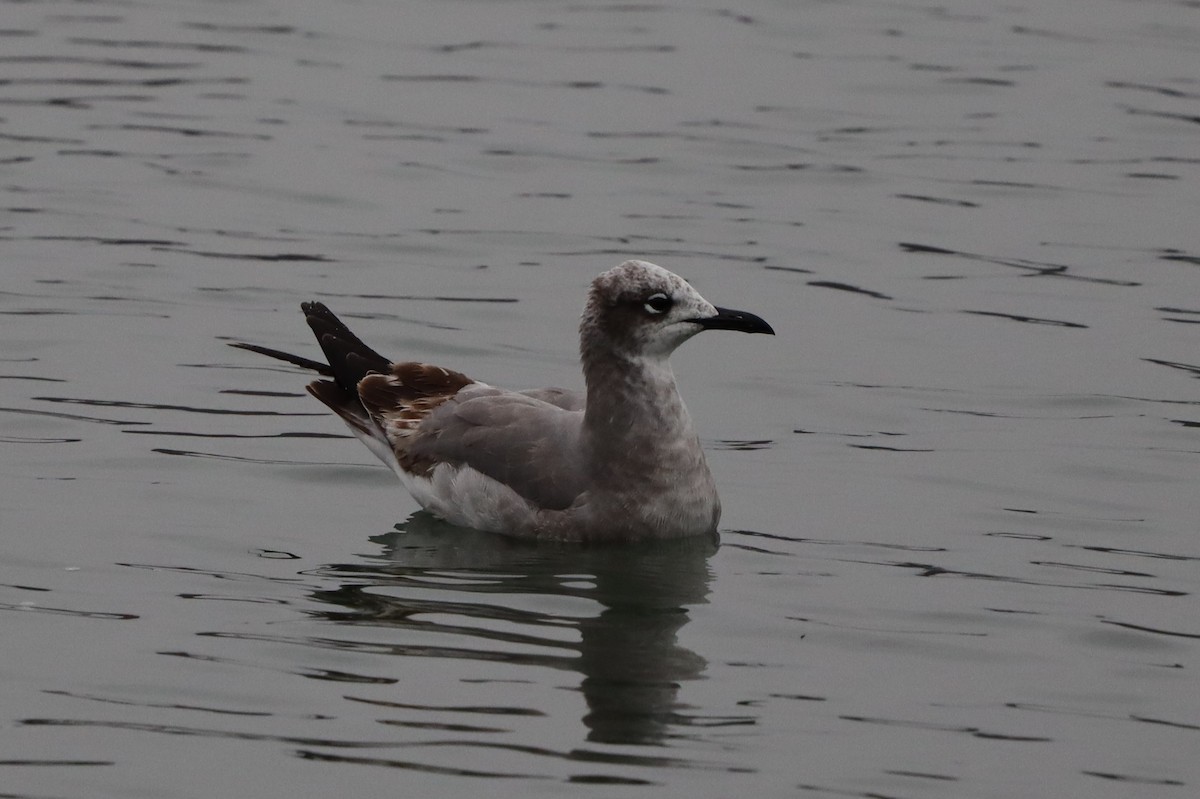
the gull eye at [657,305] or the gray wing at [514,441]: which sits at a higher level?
the gull eye at [657,305]

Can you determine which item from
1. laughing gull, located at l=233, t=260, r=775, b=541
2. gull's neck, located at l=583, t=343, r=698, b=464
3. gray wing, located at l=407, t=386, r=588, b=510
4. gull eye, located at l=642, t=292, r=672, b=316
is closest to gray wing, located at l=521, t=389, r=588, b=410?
gray wing, located at l=407, t=386, r=588, b=510

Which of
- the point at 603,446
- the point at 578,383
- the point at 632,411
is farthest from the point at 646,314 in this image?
the point at 578,383

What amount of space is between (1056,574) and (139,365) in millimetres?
5840

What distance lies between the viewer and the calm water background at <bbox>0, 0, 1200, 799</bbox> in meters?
7.98

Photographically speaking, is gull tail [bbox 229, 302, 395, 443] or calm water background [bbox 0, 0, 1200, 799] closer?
calm water background [bbox 0, 0, 1200, 799]

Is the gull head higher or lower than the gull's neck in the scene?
higher

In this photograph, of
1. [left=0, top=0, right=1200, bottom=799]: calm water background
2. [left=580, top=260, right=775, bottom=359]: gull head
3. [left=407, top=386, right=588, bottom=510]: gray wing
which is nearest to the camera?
[left=0, top=0, right=1200, bottom=799]: calm water background

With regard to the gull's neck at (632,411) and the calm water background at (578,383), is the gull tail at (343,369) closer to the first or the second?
the calm water background at (578,383)

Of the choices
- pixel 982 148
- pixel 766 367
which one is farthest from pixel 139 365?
pixel 982 148

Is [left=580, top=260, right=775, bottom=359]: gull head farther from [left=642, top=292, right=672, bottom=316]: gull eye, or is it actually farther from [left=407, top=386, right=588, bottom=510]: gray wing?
[left=407, top=386, right=588, bottom=510]: gray wing

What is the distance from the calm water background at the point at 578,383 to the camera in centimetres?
798

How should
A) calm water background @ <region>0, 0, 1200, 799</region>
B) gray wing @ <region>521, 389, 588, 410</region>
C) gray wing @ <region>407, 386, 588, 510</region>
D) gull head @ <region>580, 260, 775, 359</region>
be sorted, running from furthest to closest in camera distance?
1. gray wing @ <region>521, 389, 588, 410</region>
2. gray wing @ <region>407, 386, 588, 510</region>
3. gull head @ <region>580, 260, 775, 359</region>
4. calm water background @ <region>0, 0, 1200, 799</region>

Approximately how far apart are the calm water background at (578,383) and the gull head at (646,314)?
1.03 metres

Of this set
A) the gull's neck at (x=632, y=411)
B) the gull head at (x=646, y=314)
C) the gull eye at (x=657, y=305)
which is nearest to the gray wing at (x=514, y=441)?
the gull's neck at (x=632, y=411)
